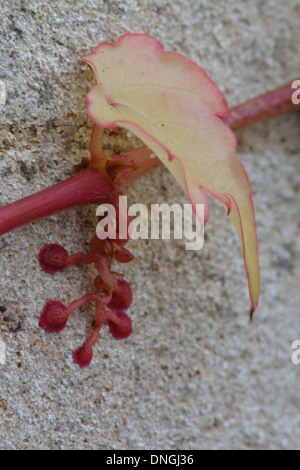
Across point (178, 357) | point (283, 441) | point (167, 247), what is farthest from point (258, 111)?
point (283, 441)

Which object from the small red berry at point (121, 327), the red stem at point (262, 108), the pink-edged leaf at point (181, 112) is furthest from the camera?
the red stem at point (262, 108)

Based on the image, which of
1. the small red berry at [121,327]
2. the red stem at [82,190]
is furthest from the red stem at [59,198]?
the small red berry at [121,327]

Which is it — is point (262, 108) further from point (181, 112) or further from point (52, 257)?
point (52, 257)

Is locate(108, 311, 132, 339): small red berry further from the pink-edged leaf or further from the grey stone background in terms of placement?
the pink-edged leaf

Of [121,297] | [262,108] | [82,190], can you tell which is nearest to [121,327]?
[121,297]

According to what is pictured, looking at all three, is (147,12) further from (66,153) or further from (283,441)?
(283,441)

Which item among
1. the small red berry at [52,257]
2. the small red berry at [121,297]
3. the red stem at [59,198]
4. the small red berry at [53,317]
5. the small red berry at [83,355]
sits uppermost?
the red stem at [59,198]

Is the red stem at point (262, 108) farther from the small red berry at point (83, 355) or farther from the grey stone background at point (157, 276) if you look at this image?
the small red berry at point (83, 355)
